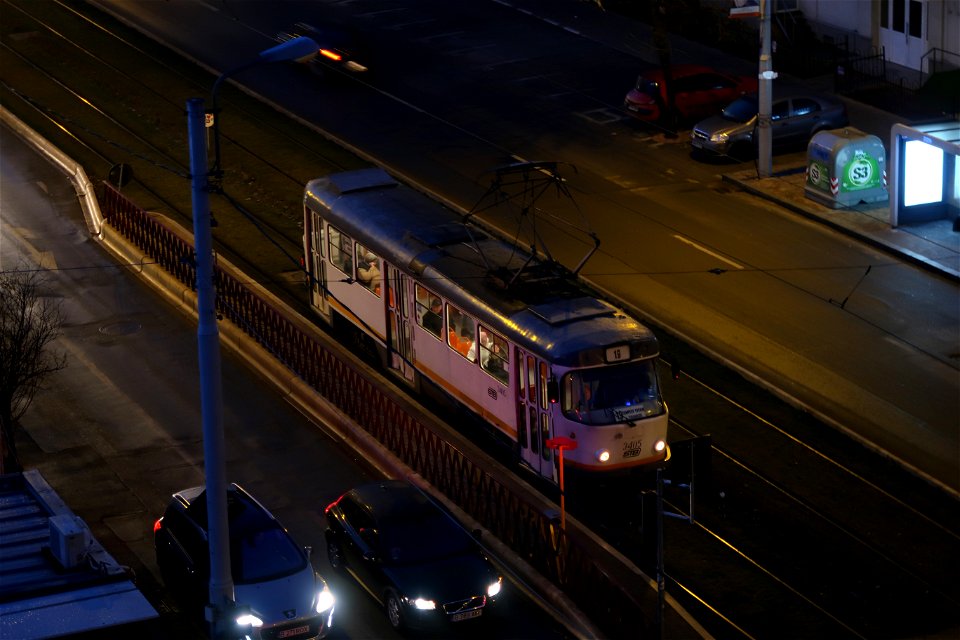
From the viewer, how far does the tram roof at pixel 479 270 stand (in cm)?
2700

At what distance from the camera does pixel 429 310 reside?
100ft

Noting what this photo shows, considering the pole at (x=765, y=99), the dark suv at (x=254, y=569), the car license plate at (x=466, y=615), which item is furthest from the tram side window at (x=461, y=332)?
the pole at (x=765, y=99)

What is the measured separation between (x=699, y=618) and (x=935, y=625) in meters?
3.38

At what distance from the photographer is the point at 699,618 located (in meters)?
25.0

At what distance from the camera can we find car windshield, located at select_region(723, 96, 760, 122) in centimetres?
4493

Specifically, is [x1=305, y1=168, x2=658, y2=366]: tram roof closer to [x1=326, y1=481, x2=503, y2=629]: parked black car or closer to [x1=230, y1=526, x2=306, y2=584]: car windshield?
[x1=326, y1=481, x2=503, y2=629]: parked black car

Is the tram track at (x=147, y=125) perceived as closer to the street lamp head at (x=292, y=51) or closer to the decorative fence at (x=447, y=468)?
the decorative fence at (x=447, y=468)

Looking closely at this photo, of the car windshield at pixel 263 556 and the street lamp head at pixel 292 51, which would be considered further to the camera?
the car windshield at pixel 263 556

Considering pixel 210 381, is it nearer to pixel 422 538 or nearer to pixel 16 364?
pixel 422 538

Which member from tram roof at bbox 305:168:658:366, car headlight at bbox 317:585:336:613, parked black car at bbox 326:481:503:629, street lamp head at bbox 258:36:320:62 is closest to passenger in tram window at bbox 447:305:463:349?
tram roof at bbox 305:168:658:366

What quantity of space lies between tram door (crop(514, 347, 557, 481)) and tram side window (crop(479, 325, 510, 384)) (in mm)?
390

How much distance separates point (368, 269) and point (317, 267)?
2.93m

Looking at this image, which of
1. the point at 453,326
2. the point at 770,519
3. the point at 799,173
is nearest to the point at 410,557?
the point at 453,326

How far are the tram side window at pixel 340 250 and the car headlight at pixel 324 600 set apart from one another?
1057cm
